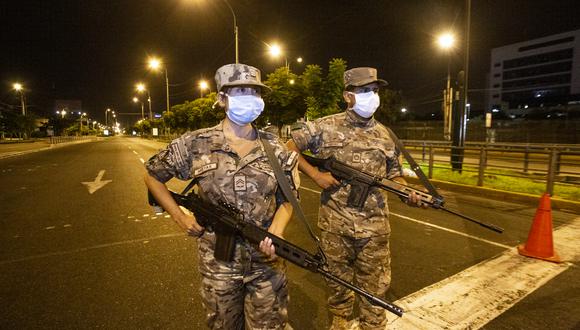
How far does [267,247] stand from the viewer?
2.00 metres

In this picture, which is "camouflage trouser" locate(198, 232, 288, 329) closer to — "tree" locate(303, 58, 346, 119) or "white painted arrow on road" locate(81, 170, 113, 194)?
"white painted arrow on road" locate(81, 170, 113, 194)

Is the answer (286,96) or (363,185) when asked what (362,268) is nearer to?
(363,185)

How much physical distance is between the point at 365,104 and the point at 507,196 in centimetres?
750

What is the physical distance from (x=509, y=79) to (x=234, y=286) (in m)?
121

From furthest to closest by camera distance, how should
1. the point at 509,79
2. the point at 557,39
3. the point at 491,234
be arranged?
the point at 509,79
the point at 557,39
the point at 491,234

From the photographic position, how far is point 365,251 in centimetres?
275

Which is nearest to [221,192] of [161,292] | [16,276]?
[161,292]

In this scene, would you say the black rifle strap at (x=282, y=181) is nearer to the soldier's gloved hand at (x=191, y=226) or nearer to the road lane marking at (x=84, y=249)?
the soldier's gloved hand at (x=191, y=226)

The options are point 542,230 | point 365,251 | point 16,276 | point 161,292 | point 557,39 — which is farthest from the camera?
point 557,39

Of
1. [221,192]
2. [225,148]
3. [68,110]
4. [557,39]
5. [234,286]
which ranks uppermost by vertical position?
[557,39]

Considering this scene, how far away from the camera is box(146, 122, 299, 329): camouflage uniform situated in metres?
2.08

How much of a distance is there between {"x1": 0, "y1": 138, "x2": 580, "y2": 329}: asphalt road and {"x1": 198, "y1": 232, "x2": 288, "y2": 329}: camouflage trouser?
1082 mm

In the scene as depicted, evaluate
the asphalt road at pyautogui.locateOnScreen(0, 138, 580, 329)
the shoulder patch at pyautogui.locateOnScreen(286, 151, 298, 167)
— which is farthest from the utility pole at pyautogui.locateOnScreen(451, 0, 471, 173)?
the shoulder patch at pyautogui.locateOnScreen(286, 151, 298, 167)

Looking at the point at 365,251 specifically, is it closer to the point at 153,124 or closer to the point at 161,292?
the point at 161,292
